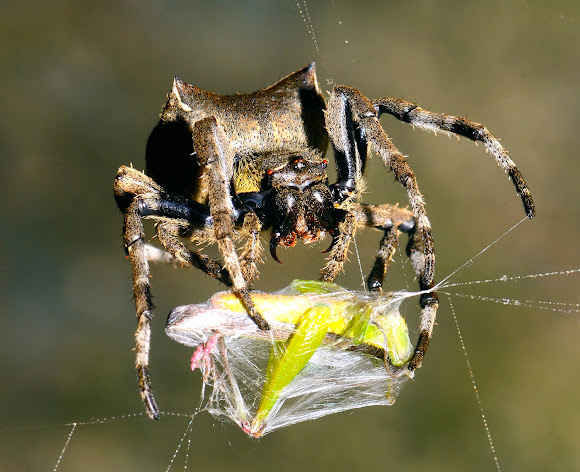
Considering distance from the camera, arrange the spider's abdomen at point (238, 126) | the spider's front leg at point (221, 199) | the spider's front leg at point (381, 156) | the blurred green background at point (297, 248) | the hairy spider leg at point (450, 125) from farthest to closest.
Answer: the blurred green background at point (297, 248) < the spider's abdomen at point (238, 126) < the hairy spider leg at point (450, 125) < the spider's front leg at point (381, 156) < the spider's front leg at point (221, 199)

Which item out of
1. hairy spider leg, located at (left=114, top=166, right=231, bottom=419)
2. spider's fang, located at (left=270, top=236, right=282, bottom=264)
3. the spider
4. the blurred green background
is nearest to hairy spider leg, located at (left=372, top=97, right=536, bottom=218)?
the spider

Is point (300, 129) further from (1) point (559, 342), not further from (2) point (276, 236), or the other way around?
(1) point (559, 342)

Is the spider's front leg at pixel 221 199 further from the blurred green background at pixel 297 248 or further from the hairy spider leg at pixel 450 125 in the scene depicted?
the blurred green background at pixel 297 248

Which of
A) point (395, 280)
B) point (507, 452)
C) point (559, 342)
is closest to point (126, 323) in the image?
point (395, 280)

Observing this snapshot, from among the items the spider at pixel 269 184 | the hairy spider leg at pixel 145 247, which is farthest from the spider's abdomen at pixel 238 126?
the hairy spider leg at pixel 145 247

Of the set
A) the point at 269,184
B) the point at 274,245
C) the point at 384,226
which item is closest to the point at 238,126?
the point at 269,184

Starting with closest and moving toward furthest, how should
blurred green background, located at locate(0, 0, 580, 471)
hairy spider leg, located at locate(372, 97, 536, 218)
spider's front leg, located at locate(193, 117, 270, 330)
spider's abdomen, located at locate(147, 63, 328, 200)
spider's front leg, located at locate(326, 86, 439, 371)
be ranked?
1. spider's front leg, located at locate(193, 117, 270, 330)
2. spider's front leg, located at locate(326, 86, 439, 371)
3. hairy spider leg, located at locate(372, 97, 536, 218)
4. spider's abdomen, located at locate(147, 63, 328, 200)
5. blurred green background, located at locate(0, 0, 580, 471)

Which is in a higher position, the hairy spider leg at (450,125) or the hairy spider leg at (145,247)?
the hairy spider leg at (450,125)

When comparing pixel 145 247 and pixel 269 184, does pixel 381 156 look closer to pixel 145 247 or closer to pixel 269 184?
pixel 269 184

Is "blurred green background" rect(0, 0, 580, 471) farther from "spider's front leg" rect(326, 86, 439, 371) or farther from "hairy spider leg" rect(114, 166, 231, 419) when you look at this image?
"hairy spider leg" rect(114, 166, 231, 419)
